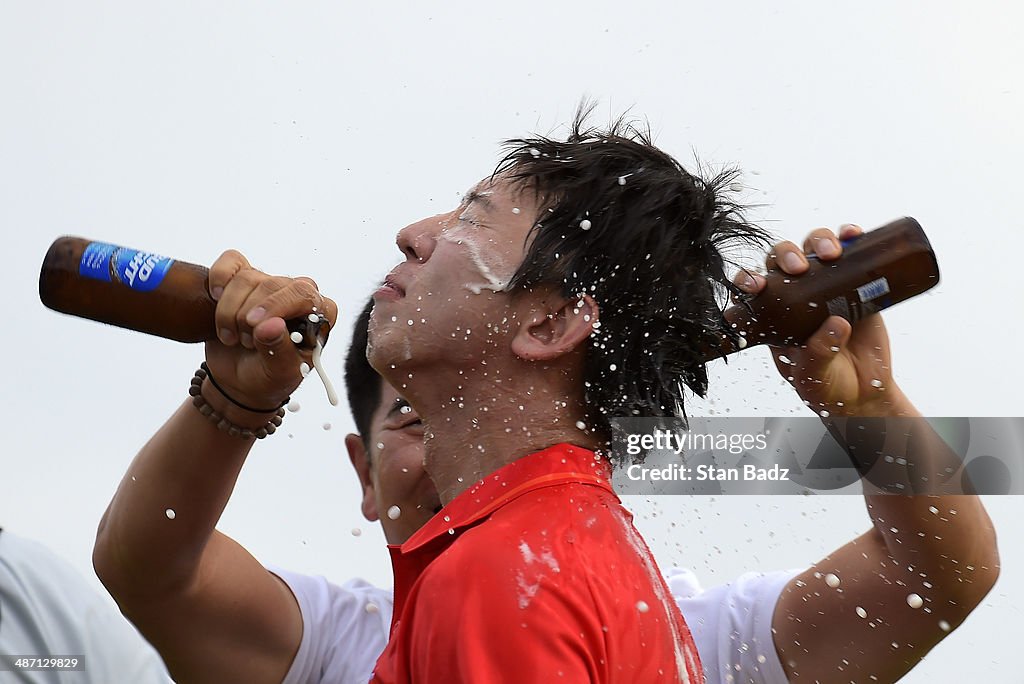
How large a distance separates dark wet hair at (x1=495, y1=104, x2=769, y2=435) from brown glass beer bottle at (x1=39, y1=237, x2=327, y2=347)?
56cm

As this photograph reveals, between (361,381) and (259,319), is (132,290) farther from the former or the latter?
(361,381)

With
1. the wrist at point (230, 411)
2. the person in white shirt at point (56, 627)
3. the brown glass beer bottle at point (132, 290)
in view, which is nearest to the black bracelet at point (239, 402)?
the wrist at point (230, 411)

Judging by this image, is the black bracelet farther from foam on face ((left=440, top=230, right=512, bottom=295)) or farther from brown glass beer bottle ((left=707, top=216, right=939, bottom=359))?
brown glass beer bottle ((left=707, top=216, right=939, bottom=359))

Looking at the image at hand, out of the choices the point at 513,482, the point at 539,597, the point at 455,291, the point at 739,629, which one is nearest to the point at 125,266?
the point at 455,291

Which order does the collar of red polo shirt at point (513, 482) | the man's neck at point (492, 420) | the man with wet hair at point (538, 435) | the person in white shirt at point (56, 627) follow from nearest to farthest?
the person in white shirt at point (56, 627), the man with wet hair at point (538, 435), the collar of red polo shirt at point (513, 482), the man's neck at point (492, 420)

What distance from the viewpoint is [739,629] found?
2.67 meters

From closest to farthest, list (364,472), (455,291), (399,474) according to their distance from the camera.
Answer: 1. (455,291)
2. (399,474)
3. (364,472)

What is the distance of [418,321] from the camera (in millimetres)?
2225

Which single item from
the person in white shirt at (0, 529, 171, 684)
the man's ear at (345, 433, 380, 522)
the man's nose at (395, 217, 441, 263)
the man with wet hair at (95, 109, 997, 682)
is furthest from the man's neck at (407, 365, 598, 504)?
the man's ear at (345, 433, 380, 522)

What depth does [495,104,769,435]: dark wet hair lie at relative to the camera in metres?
2.27

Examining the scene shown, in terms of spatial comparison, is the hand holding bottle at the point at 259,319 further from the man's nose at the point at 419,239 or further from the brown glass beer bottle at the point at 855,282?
the brown glass beer bottle at the point at 855,282

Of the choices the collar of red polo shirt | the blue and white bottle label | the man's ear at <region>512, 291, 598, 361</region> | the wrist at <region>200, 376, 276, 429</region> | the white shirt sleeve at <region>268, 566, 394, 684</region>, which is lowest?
the white shirt sleeve at <region>268, 566, 394, 684</region>

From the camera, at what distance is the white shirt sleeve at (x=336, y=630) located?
2.77m

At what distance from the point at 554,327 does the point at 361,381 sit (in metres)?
1.15
